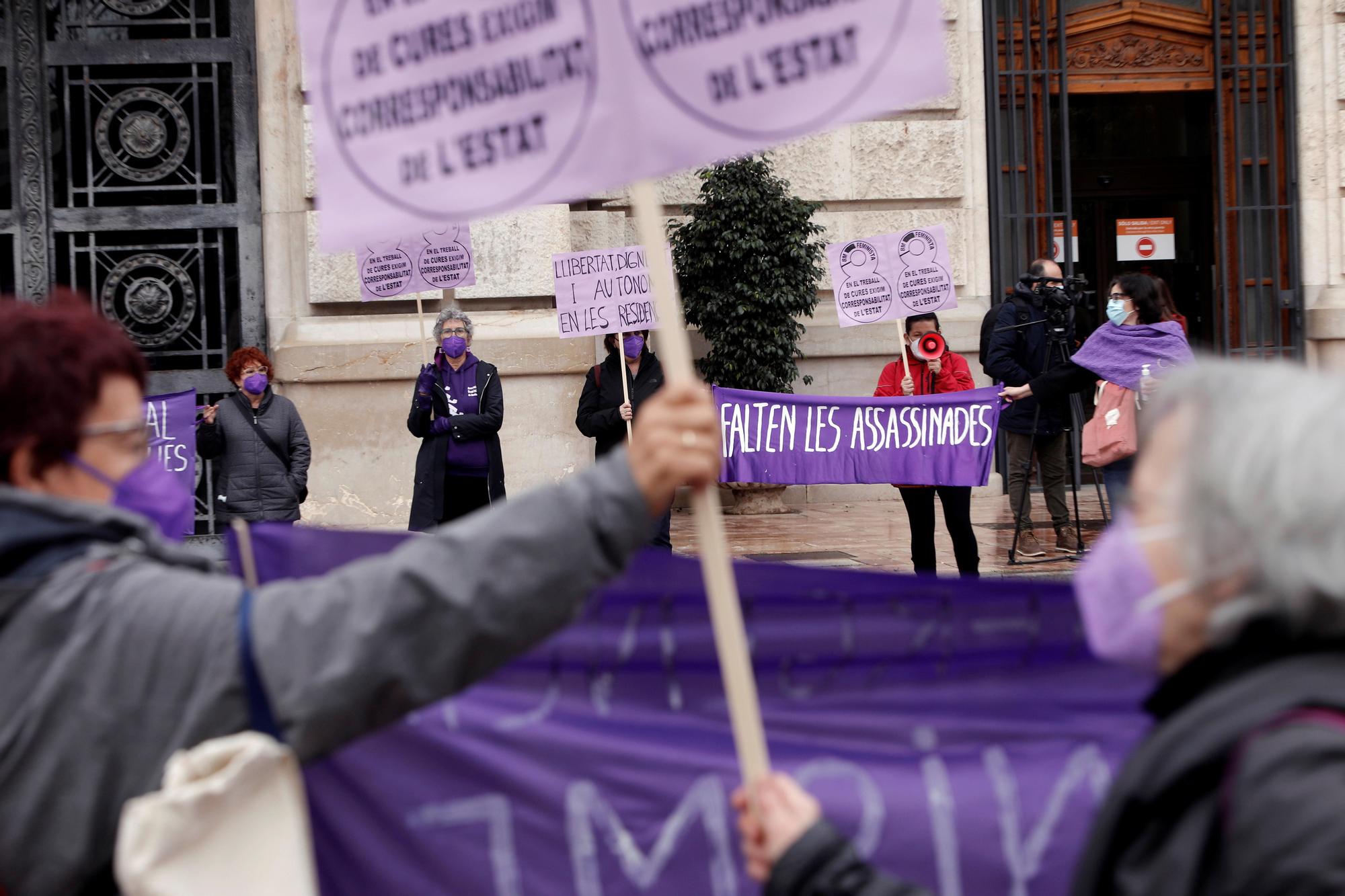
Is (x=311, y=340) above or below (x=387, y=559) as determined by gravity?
above

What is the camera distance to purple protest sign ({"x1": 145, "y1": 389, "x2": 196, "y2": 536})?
27.4ft

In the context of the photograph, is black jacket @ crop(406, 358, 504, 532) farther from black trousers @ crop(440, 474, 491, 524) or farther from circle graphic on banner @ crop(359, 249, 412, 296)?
circle graphic on banner @ crop(359, 249, 412, 296)

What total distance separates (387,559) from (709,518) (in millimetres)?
371

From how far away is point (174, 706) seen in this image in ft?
5.15

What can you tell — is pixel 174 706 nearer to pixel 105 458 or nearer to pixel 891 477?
pixel 105 458

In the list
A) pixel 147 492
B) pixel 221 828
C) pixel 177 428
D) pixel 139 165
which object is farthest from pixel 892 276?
pixel 221 828

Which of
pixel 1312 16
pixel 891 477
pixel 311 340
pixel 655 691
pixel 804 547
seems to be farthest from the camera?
pixel 1312 16

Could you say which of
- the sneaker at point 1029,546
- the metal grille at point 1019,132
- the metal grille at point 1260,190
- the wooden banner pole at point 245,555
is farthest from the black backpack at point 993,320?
the wooden banner pole at point 245,555

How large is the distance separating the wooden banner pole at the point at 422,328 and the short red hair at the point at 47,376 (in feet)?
25.1

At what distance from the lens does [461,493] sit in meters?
8.79

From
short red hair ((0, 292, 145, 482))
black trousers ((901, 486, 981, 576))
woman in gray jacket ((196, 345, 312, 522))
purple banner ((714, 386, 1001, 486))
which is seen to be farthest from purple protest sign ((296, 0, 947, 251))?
woman in gray jacket ((196, 345, 312, 522))

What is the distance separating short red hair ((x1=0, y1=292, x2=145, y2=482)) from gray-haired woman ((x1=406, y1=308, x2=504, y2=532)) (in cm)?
688

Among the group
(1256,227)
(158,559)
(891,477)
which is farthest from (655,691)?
(1256,227)

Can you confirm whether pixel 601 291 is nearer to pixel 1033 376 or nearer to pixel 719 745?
pixel 1033 376
